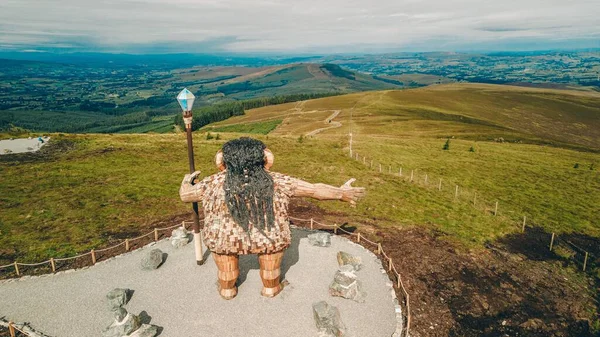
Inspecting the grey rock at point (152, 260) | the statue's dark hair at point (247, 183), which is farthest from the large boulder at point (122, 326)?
the statue's dark hair at point (247, 183)

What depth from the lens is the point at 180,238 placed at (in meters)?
14.7

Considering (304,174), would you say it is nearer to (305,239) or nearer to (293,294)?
(305,239)

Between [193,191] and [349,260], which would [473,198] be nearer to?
[349,260]

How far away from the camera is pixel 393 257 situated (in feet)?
49.6

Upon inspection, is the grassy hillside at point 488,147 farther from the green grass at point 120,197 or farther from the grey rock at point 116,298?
the grey rock at point 116,298

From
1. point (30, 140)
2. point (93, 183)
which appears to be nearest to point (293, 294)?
point (93, 183)

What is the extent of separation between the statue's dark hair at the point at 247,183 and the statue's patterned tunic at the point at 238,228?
0.27 m

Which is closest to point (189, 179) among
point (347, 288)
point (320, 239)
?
point (347, 288)

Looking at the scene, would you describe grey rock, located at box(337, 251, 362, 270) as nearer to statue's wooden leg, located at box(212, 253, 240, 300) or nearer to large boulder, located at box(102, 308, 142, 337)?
statue's wooden leg, located at box(212, 253, 240, 300)

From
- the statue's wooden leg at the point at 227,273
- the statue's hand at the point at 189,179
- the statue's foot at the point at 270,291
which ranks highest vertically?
the statue's hand at the point at 189,179

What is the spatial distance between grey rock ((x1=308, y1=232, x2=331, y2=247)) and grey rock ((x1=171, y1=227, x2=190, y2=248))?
18.2 ft

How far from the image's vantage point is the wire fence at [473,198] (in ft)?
59.8

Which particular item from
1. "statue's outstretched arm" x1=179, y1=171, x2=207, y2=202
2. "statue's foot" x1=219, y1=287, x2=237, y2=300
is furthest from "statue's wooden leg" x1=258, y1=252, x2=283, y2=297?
"statue's outstretched arm" x1=179, y1=171, x2=207, y2=202

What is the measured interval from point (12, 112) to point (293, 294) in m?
232
